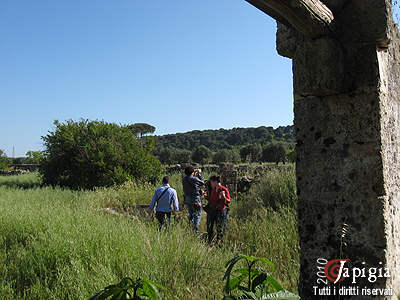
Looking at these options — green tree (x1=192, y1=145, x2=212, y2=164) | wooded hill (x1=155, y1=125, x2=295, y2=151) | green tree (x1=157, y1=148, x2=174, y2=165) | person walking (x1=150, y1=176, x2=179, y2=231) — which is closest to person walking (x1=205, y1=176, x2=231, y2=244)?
person walking (x1=150, y1=176, x2=179, y2=231)

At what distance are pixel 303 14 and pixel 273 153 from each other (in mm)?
40923

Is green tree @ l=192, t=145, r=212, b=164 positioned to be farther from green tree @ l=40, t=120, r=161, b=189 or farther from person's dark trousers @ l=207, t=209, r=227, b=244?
person's dark trousers @ l=207, t=209, r=227, b=244

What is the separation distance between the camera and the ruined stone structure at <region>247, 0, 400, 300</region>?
224 cm

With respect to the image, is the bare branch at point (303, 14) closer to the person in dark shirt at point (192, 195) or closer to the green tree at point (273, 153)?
the person in dark shirt at point (192, 195)

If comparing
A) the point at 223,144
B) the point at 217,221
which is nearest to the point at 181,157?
the point at 223,144

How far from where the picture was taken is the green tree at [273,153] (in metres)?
40.6

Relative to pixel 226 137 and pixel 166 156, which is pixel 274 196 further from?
pixel 226 137

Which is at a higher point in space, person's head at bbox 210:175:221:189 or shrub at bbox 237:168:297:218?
person's head at bbox 210:175:221:189

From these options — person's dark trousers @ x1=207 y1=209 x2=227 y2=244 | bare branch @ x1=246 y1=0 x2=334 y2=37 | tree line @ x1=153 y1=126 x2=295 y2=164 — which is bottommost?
person's dark trousers @ x1=207 y1=209 x2=227 y2=244

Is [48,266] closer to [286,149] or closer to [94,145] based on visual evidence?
[94,145]

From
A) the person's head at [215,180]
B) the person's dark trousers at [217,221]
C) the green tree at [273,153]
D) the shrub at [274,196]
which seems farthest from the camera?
the green tree at [273,153]

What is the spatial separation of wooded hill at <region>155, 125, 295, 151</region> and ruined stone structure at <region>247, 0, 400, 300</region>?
6803cm

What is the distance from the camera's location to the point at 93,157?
45.5ft

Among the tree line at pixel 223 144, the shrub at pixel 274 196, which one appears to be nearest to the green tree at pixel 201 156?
the tree line at pixel 223 144
